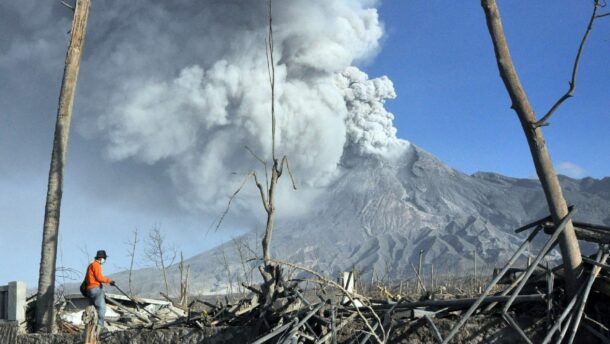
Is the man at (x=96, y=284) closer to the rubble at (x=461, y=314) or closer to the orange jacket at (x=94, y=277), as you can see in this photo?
the orange jacket at (x=94, y=277)

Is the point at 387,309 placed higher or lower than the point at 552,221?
lower

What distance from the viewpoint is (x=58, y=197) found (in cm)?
1118

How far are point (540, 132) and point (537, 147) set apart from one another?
0.14 m

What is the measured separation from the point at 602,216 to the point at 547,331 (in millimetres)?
168214

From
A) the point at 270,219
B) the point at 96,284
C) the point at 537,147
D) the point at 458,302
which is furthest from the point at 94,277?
the point at 537,147

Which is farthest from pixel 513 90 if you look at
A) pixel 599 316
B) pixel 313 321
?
pixel 313 321

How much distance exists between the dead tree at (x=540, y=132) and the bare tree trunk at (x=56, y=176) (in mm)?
7262

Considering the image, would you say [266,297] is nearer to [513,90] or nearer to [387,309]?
[387,309]

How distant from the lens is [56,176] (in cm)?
1130

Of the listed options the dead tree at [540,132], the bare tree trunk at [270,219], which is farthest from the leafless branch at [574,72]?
the bare tree trunk at [270,219]

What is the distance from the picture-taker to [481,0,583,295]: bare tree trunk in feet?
20.0

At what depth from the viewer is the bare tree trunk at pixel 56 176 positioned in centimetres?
1051

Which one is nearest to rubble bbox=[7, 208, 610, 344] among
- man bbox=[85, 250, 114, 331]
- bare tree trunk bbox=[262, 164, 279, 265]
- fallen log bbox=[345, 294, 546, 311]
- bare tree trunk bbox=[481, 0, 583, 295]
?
fallen log bbox=[345, 294, 546, 311]

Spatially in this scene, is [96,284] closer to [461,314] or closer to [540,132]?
[461,314]
